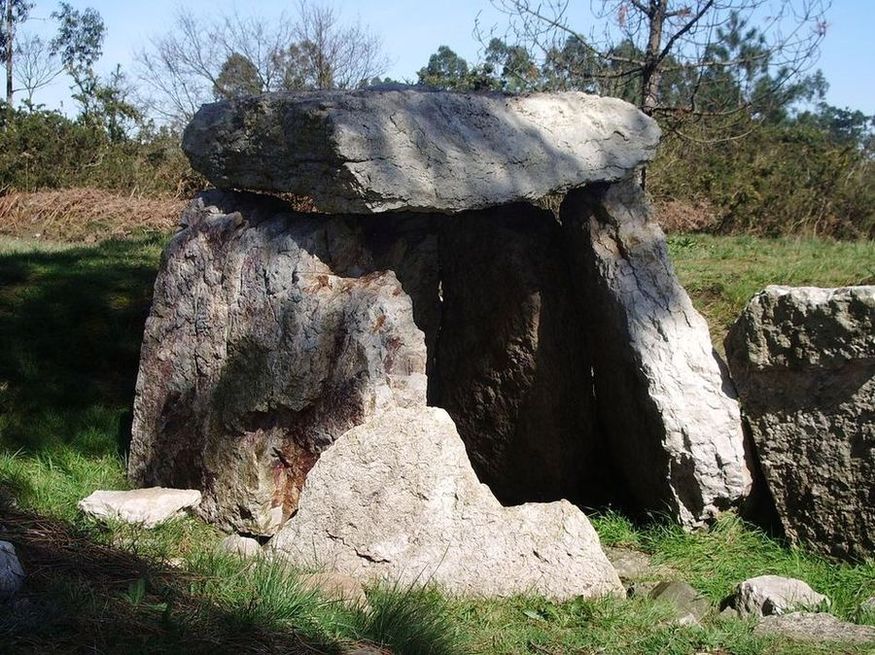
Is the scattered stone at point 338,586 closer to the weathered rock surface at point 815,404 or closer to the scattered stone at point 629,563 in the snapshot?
the scattered stone at point 629,563

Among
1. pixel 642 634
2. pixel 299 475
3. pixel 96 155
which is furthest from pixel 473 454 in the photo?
pixel 96 155

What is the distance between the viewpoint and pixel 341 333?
A: 499 centimetres

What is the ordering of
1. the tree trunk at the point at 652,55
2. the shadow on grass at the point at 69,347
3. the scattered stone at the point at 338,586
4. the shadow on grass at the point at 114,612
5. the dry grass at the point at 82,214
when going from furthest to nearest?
the dry grass at the point at 82,214, the tree trunk at the point at 652,55, the shadow on grass at the point at 69,347, the scattered stone at the point at 338,586, the shadow on grass at the point at 114,612

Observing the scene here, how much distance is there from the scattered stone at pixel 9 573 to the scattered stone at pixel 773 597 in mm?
2866

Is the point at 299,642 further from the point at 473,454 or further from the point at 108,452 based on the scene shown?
the point at 473,454

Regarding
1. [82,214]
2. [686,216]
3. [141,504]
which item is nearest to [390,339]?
[141,504]

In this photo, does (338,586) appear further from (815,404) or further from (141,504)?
(815,404)

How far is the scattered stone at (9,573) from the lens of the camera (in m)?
3.36

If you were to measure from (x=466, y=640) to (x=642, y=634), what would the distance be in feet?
2.52

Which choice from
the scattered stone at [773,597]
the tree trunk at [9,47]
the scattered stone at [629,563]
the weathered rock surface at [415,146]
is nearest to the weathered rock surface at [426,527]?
the scattered stone at [629,563]

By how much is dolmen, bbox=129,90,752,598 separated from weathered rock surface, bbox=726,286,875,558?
0.69 feet

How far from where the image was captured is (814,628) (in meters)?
4.13

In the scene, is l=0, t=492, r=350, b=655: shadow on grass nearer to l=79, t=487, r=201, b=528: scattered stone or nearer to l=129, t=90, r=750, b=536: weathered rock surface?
l=79, t=487, r=201, b=528: scattered stone

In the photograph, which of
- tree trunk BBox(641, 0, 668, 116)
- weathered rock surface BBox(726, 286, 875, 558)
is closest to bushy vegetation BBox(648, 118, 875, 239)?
tree trunk BBox(641, 0, 668, 116)
